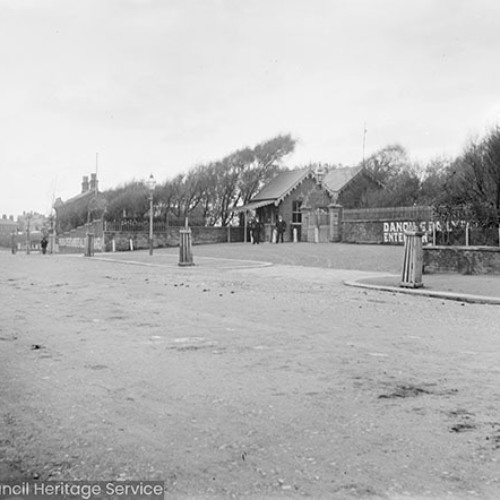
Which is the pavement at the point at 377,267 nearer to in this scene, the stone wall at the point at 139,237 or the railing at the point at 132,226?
the stone wall at the point at 139,237

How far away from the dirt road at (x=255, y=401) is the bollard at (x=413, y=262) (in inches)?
203

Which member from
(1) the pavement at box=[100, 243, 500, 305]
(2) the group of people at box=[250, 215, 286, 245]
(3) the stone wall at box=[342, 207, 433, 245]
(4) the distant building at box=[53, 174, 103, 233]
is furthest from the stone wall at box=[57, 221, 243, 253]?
(3) the stone wall at box=[342, 207, 433, 245]

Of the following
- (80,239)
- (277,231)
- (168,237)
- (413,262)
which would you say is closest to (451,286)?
(413,262)

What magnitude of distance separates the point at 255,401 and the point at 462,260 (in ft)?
49.6

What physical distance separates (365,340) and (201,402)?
3.42 metres

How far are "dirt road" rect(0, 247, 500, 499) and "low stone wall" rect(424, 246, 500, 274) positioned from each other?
8.12 m

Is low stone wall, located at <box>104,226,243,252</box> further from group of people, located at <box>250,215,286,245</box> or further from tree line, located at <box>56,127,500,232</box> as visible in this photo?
group of people, located at <box>250,215,286,245</box>

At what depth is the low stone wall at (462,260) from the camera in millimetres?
17922

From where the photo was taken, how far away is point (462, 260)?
18703 millimetres

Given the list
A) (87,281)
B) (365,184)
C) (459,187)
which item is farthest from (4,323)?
(365,184)

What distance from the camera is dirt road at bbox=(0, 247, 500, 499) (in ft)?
11.7

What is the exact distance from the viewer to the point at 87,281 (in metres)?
16.6

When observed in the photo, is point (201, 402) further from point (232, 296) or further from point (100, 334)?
point (232, 296)

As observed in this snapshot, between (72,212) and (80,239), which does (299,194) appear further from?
(72,212)
